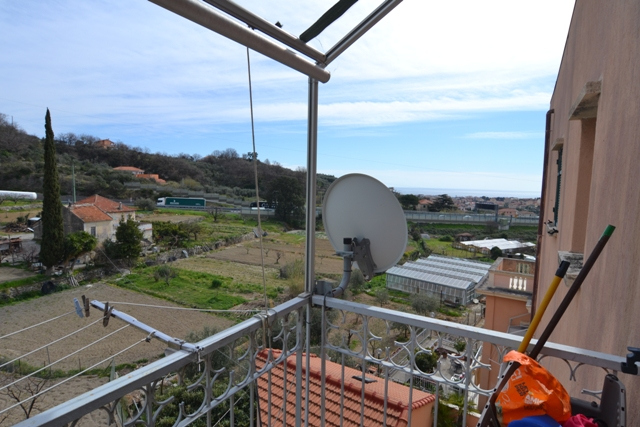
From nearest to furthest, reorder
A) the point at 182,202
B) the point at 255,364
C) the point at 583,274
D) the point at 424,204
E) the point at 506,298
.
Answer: the point at 583,274 → the point at 255,364 → the point at 182,202 → the point at 424,204 → the point at 506,298

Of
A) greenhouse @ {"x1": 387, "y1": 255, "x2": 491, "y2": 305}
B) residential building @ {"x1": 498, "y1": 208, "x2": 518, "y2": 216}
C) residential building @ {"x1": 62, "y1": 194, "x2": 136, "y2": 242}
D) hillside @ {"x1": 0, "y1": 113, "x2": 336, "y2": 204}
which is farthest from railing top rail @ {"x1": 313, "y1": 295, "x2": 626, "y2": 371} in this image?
greenhouse @ {"x1": 387, "y1": 255, "x2": 491, "y2": 305}

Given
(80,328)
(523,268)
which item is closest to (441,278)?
(523,268)

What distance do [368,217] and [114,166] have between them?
54.6 inches

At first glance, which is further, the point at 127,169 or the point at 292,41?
→ the point at 127,169

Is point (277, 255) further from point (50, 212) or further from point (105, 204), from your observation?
point (50, 212)

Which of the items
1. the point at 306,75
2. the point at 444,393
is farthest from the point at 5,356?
the point at 444,393

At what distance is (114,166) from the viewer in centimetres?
194

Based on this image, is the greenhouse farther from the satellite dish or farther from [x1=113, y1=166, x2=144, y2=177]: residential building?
[x1=113, y1=166, x2=144, y2=177]: residential building

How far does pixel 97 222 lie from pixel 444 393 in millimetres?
5688

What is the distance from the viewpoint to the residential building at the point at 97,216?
1.65 meters

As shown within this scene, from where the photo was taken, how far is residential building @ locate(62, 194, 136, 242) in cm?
165

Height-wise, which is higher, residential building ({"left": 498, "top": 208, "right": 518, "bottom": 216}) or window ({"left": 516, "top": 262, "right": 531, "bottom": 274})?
residential building ({"left": 498, "top": 208, "right": 518, "bottom": 216})

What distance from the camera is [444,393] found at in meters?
5.70

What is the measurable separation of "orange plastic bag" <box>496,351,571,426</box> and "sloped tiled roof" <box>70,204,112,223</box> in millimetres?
1822
